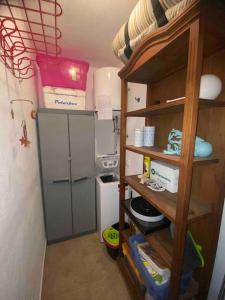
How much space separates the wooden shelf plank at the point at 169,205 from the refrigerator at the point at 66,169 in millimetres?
941

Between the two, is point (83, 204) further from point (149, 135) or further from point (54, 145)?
point (149, 135)

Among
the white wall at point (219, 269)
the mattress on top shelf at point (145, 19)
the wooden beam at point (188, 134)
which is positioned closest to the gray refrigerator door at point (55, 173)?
the mattress on top shelf at point (145, 19)

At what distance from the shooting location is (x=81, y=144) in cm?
182

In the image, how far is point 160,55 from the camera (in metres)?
0.84

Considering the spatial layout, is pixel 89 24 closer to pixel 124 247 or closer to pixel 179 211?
pixel 179 211

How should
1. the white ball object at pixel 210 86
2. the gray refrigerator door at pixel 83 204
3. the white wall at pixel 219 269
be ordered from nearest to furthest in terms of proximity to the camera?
1. the white ball object at pixel 210 86
2. the white wall at pixel 219 269
3. the gray refrigerator door at pixel 83 204

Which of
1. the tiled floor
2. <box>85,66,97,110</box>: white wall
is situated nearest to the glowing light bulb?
<box>85,66,97,110</box>: white wall

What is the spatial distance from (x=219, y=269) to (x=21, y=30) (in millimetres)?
1766

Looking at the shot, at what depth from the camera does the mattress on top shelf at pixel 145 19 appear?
0.63m

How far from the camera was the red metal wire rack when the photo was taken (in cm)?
59

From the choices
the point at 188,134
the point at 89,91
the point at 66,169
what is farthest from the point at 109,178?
the point at 188,134

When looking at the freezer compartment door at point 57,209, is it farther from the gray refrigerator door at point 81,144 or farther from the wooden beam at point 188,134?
the wooden beam at point 188,134

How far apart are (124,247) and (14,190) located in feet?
3.84

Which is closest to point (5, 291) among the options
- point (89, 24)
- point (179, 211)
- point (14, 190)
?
point (14, 190)
